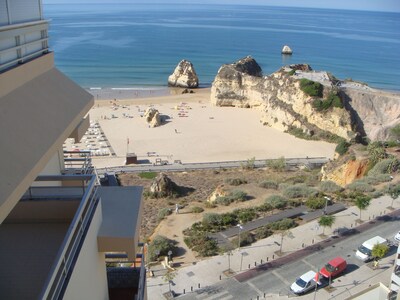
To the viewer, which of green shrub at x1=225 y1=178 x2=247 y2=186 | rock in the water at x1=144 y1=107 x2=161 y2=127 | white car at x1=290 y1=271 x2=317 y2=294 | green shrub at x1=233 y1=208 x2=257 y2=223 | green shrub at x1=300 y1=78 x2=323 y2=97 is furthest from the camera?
rock in the water at x1=144 y1=107 x2=161 y2=127

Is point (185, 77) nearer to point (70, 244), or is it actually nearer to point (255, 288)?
point (255, 288)

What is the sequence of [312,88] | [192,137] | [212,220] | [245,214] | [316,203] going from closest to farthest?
1. [212,220]
2. [245,214]
3. [316,203]
4. [192,137]
5. [312,88]

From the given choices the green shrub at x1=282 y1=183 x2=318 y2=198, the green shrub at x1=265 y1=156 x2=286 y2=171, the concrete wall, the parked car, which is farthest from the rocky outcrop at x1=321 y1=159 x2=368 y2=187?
the concrete wall

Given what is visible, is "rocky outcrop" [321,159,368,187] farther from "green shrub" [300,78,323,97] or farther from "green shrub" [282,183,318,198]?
"green shrub" [300,78,323,97]

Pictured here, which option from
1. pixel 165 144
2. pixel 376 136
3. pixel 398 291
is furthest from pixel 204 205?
pixel 376 136

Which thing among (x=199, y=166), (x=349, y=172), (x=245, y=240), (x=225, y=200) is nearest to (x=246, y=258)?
(x=245, y=240)

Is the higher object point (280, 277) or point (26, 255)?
point (26, 255)
